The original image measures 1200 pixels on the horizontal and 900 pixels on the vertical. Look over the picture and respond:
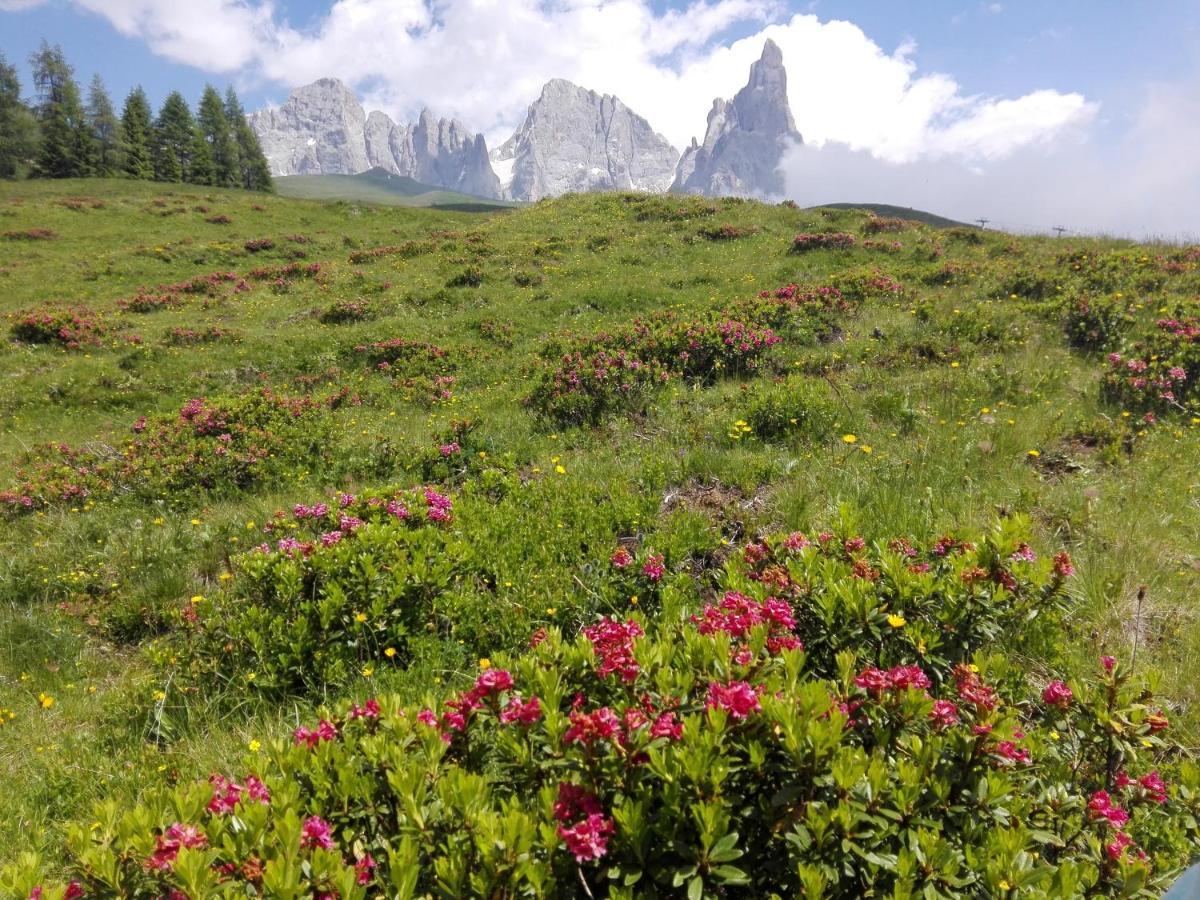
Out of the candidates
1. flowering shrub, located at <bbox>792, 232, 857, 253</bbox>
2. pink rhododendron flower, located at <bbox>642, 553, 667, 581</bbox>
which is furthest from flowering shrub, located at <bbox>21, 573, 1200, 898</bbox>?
flowering shrub, located at <bbox>792, 232, 857, 253</bbox>

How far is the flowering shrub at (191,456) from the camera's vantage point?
26.9 feet

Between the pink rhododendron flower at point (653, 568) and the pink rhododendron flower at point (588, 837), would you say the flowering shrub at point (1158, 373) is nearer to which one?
the pink rhododendron flower at point (653, 568)

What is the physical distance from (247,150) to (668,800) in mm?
88564

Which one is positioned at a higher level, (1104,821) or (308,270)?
(308,270)

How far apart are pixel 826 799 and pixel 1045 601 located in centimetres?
225

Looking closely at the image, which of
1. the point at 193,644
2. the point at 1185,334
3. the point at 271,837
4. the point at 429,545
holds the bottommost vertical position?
the point at 193,644

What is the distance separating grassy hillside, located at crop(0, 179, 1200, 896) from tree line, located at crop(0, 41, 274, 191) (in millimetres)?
59297

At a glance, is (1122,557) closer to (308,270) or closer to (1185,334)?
(1185,334)

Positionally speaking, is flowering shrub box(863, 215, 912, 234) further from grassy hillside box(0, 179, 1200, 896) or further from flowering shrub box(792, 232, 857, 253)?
grassy hillside box(0, 179, 1200, 896)

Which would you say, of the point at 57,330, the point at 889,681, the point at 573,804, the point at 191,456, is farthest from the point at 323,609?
the point at 57,330

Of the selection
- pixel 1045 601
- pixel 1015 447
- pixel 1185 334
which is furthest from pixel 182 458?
pixel 1185 334

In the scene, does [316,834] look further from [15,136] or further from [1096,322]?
[15,136]

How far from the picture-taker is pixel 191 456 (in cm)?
849

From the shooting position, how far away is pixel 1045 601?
3.27 meters
